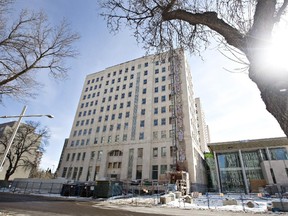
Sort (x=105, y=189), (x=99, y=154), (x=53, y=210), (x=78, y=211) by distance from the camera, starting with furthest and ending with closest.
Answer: (x=99, y=154)
(x=105, y=189)
(x=78, y=211)
(x=53, y=210)

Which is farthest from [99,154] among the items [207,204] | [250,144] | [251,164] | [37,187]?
[250,144]

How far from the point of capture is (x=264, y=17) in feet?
9.07

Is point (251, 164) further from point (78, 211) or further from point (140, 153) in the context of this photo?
point (78, 211)

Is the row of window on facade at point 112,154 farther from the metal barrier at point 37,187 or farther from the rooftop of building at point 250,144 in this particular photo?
the rooftop of building at point 250,144

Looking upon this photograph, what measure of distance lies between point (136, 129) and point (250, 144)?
89.6 ft

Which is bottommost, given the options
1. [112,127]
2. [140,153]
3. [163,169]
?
[163,169]

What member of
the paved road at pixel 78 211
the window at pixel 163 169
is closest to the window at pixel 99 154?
the window at pixel 163 169

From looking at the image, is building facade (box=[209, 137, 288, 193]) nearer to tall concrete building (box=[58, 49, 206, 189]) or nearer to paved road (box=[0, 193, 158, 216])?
tall concrete building (box=[58, 49, 206, 189])

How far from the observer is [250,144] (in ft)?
127

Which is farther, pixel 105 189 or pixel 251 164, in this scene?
pixel 251 164

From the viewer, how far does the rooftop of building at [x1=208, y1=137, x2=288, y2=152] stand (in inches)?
1428

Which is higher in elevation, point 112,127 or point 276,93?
point 112,127

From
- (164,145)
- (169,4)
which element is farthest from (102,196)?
(169,4)

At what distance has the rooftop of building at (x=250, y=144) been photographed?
3627cm
